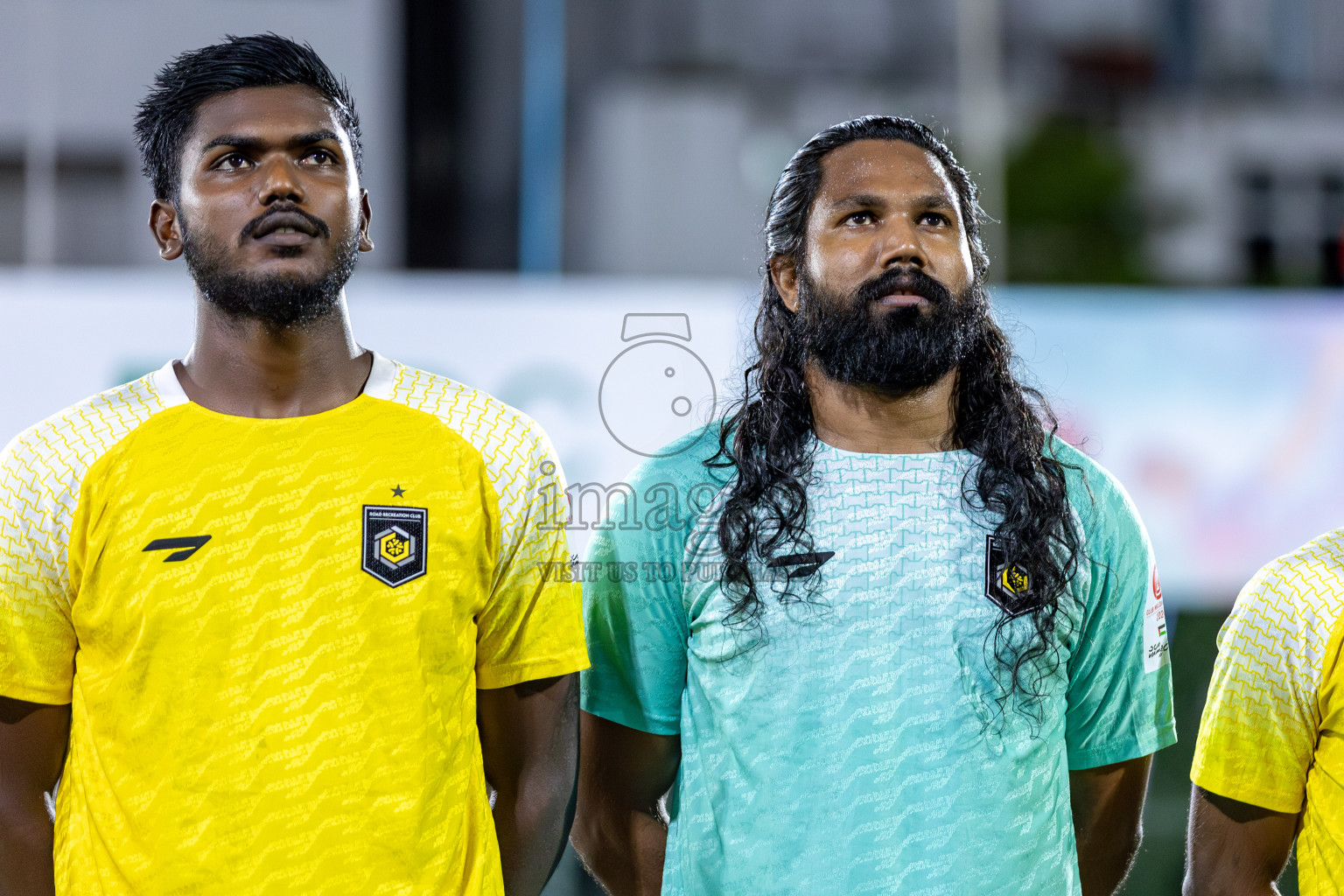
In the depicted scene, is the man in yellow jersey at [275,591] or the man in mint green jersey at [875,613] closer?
the man in yellow jersey at [275,591]

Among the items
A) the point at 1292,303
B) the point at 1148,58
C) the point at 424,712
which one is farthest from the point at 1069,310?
the point at 424,712

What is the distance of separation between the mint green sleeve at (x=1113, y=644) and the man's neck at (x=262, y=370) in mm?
1206

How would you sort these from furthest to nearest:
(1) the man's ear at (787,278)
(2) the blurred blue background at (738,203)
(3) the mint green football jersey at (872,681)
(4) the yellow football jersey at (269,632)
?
(2) the blurred blue background at (738,203), (1) the man's ear at (787,278), (3) the mint green football jersey at (872,681), (4) the yellow football jersey at (269,632)

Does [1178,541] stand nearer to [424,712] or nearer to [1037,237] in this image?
[1037,237]

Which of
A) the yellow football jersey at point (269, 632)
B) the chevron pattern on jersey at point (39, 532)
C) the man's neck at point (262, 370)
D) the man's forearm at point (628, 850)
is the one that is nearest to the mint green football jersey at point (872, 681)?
the man's forearm at point (628, 850)

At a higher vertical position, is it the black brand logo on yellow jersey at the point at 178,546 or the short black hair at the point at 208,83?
the short black hair at the point at 208,83

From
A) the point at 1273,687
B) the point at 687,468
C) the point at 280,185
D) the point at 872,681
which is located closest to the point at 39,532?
the point at 280,185

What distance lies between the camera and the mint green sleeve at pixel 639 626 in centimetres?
229

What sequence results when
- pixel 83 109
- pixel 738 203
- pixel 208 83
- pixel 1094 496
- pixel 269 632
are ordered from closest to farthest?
pixel 269 632 < pixel 208 83 < pixel 1094 496 < pixel 83 109 < pixel 738 203

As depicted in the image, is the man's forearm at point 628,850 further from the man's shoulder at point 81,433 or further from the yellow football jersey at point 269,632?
the man's shoulder at point 81,433

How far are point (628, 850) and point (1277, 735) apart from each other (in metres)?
1.06

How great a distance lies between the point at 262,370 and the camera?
86.1 inches

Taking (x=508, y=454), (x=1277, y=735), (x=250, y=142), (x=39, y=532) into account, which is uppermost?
(x=250, y=142)

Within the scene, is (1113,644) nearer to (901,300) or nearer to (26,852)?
(901,300)
